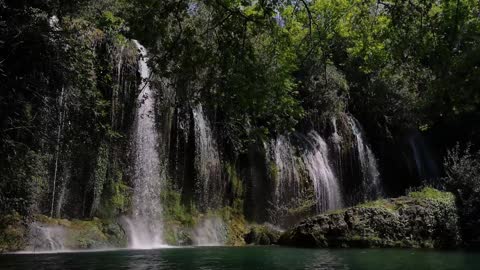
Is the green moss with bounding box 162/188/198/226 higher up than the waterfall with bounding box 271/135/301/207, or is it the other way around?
the waterfall with bounding box 271/135/301/207

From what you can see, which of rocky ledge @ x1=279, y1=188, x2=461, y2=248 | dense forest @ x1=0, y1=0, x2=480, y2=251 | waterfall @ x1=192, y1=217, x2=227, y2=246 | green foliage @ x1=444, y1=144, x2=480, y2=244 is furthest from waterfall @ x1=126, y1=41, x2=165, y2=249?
green foliage @ x1=444, y1=144, x2=480, y2=244

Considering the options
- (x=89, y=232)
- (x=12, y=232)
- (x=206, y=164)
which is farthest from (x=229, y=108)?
(x=206, y=164)

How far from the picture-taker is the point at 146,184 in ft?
57.6

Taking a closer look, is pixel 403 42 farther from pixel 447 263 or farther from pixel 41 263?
pixel 41 263

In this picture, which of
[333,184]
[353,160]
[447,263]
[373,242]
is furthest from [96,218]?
[353,160]

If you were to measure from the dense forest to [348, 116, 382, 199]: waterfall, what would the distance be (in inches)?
3.1

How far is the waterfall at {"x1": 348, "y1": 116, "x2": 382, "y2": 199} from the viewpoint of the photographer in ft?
82.3

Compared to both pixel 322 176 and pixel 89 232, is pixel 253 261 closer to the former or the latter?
pixel 89 232

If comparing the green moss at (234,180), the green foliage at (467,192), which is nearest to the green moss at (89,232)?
the green moss at (234,180)

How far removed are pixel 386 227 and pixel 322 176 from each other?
6.99m

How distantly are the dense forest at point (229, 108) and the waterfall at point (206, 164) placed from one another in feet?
0.25

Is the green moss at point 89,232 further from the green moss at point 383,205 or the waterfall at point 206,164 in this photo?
the green moss at point 383,205

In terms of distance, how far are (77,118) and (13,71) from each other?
1645mm

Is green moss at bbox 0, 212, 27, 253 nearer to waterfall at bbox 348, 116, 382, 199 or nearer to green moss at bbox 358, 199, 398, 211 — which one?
green moss at bbox 358, 199, 398, 211
